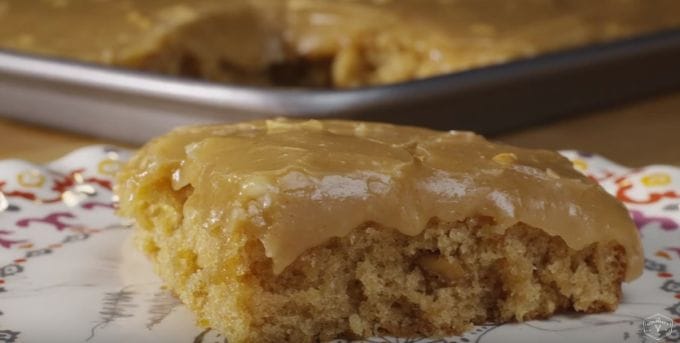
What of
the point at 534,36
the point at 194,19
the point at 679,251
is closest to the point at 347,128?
the point at 679,251

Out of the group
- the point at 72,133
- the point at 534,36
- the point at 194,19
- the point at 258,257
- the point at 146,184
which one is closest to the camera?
the point at 258,257

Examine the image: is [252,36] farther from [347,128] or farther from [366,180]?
[366,180]

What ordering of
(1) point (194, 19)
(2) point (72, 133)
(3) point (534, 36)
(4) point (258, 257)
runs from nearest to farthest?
(4) point (258, 257)
(2) point (72, 133)
(3) point (534, 36)
(1) point (194, 19)

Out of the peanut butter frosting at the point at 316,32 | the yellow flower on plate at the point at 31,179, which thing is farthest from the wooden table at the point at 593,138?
the yellow flower on plate at the point at 31,179

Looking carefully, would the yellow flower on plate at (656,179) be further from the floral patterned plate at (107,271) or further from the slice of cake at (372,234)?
the slice of cake at (372,234)

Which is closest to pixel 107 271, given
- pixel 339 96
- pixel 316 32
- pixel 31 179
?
pixel 31 179

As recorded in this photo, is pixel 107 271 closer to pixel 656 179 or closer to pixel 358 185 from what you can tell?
pixel 358 185
